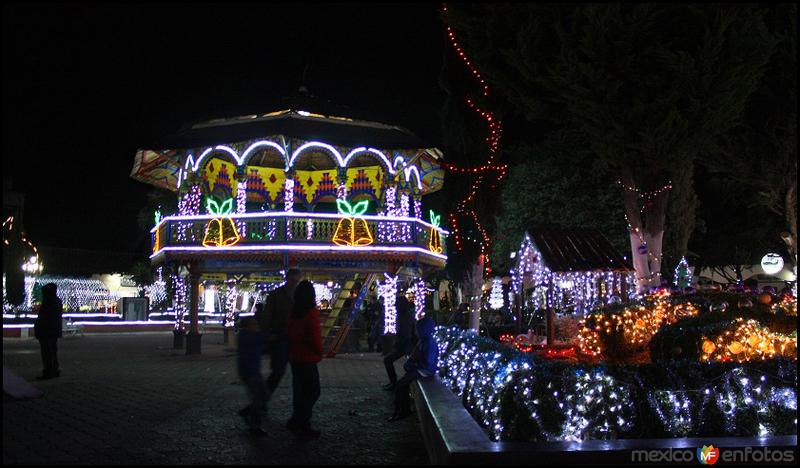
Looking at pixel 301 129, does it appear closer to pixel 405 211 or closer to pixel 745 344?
pixel 405 211

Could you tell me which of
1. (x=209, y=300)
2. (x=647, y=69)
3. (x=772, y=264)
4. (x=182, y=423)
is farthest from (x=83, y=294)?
(x=182, y=423)

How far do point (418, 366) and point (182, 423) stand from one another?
3.26m

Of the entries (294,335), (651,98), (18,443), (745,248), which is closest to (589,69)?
(651,98)

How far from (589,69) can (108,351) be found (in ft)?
52.4

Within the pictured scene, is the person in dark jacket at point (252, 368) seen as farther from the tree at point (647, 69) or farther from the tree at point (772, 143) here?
the tree at point (772, 143)

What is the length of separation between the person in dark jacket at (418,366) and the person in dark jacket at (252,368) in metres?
2.24

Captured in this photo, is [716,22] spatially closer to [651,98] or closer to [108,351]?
[651,98]

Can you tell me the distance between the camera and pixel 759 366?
7844 mm

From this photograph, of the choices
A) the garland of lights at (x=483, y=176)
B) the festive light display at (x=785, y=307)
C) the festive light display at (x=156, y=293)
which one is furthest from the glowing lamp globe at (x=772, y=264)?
the festive light display at (x=156, y=293)

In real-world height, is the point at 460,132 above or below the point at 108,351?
above

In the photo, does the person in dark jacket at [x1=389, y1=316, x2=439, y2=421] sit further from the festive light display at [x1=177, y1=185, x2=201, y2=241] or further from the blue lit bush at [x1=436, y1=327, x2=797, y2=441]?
the festive light display at [x1=177, y1=185, x2=201, y2=241]

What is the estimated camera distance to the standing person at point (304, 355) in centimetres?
861

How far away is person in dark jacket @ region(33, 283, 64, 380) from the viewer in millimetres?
14125


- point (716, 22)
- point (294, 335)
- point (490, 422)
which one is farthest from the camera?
point (716, 22)
